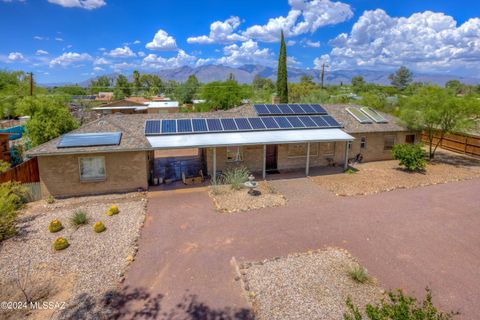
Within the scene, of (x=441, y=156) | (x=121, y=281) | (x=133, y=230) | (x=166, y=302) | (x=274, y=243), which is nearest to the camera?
(x=166, y=302)

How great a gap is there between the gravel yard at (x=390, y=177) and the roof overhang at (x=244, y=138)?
269 cm

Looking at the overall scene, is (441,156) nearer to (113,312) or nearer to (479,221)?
(479,221)

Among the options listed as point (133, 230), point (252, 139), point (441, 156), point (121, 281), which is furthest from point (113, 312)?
point (441, 156)

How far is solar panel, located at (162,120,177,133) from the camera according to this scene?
17.9 meters

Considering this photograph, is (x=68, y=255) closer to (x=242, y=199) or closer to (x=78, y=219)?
(x=78, y=219)

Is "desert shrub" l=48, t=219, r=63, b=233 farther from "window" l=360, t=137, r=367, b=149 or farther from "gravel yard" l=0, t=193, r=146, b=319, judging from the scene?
"window" l=360, t=137, r=367, b=149

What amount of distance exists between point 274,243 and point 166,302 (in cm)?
456

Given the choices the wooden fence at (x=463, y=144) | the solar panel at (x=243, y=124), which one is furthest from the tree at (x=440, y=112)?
the solar panel at (x=243, y=124)

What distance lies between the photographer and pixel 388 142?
23219 millimetres

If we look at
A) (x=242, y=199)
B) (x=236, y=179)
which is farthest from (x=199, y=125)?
(x=242, y=199)

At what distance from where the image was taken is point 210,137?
17.6 metres

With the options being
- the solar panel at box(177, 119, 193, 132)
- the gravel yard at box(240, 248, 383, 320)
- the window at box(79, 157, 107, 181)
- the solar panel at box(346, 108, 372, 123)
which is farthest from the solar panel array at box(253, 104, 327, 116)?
the gravel yard at box(240, 248, 383, 320)

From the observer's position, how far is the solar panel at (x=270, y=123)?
19.7 meters

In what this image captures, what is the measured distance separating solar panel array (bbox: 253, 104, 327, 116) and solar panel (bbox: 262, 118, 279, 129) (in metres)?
1.27
